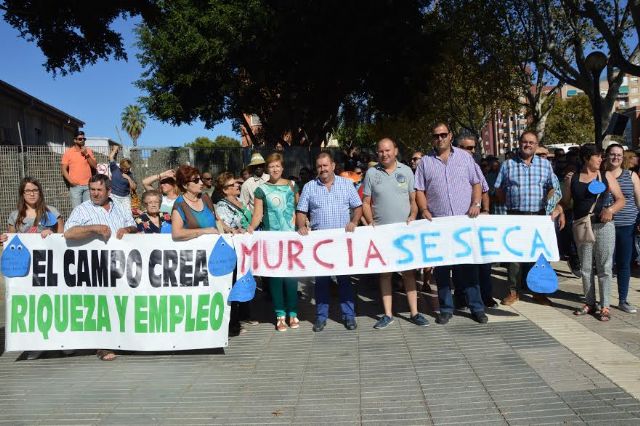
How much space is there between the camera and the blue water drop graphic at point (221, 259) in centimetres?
568

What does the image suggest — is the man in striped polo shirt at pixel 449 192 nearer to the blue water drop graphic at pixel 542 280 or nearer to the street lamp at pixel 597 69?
the blue water drop graphic at pixel 542 280

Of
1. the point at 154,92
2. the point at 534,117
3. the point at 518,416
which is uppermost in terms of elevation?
the point at 154,92

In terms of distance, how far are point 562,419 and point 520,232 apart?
295 cm

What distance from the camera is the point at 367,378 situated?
4672 millimetres

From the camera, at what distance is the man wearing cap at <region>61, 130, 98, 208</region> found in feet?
34.8

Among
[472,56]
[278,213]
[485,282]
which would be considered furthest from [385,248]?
[472,56]

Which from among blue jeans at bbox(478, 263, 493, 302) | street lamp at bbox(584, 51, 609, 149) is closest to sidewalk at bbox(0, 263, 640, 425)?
blue jeans at bbox(478, 263, 493, 302)

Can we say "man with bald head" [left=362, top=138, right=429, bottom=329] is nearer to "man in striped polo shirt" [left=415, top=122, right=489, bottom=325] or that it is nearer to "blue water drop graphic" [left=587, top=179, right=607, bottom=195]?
"man in striped polo shirt" [left=415, top=122, right=489, bottom=325]

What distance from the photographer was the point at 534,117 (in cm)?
2545

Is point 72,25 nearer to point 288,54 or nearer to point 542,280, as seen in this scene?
point 288,54

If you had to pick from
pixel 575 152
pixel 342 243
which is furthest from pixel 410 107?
pixel 342 243

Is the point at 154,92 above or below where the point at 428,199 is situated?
above

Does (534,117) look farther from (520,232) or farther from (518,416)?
(518,416)

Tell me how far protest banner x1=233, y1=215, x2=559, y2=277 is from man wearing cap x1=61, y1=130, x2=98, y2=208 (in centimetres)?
584
